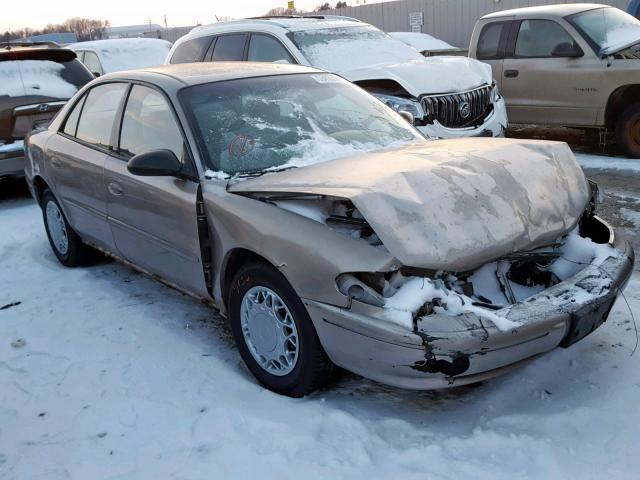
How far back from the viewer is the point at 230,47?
27.0 ft

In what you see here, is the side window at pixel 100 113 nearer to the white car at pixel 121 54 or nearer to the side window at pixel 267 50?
the side window at pixel 267 50

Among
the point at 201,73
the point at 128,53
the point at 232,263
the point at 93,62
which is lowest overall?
the point at 232,263

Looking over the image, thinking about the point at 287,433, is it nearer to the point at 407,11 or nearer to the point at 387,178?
the point at 387,178

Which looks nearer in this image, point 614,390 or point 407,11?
point 614,390

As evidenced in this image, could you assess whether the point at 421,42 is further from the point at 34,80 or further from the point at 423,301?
the point at 423,301

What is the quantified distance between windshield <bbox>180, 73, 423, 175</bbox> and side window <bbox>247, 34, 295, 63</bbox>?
11.0ft

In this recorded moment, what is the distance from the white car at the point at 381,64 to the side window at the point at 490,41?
4.59 ft

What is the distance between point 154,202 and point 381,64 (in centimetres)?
428

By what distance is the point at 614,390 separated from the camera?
3104mm

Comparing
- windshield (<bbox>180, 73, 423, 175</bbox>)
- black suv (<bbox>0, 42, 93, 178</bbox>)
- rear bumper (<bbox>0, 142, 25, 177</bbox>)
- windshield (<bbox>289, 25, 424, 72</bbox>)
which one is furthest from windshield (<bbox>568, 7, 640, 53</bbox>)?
rear bumper (<bbox>0, 142, 25, 177</bbox>)

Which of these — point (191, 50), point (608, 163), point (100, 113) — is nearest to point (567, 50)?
point (608, 163)

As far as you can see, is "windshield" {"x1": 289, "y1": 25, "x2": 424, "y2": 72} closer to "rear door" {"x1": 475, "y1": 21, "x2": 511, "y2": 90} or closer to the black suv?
"rear door" {"x1": 475, "y1": 21, "x2": 511, "y2": 90}

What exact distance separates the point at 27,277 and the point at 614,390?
4264mm

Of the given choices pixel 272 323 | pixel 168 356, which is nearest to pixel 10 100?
pixel 168 356
